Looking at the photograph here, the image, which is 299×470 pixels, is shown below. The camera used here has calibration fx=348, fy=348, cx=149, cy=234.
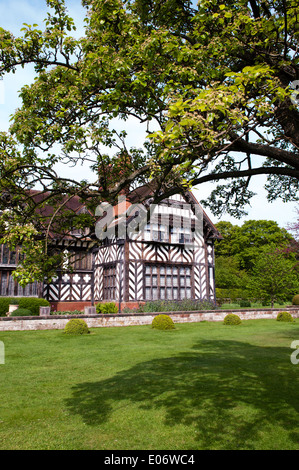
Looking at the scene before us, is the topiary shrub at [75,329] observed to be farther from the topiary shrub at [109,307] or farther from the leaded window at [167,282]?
the leaded window at [167,282]

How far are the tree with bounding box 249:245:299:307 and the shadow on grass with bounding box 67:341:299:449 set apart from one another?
18.8m

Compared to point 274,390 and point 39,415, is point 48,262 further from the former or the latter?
point 274,390

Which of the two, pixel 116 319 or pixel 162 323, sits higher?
pixel 116 319

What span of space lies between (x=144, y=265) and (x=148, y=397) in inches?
639

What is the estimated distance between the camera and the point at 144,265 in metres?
22.3

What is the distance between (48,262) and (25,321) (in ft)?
30.3

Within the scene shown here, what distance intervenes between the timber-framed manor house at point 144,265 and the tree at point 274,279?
511 centimetres

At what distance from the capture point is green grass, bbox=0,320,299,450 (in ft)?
14.6

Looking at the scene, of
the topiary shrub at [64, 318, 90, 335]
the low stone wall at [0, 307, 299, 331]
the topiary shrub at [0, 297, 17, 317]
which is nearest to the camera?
the topiary shrub at [64, 318, 90, 335]

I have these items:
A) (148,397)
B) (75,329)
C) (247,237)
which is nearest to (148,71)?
(148,397)

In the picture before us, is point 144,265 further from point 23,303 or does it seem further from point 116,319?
point 23,303

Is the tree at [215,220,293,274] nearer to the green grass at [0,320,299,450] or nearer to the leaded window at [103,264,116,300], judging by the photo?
the leaded window at [103,264,116,300]

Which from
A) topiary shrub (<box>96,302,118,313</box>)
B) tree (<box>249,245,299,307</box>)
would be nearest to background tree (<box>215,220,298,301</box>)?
tree (<box>249,245,299,307</box>)

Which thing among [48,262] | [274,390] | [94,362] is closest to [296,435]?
[274,390]
